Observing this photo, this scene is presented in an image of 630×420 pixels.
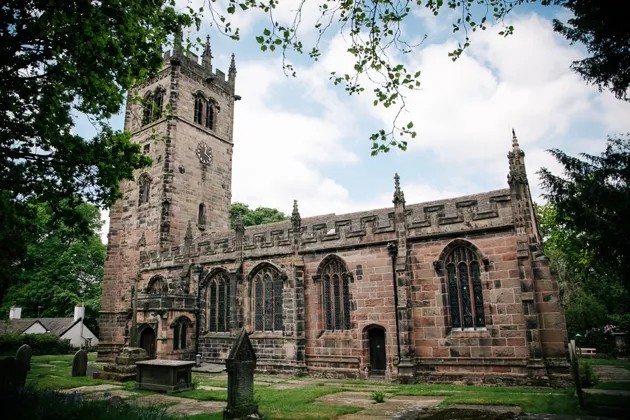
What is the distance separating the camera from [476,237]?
16750mm

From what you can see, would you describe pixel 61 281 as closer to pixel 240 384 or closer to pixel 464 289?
pixel 240 384

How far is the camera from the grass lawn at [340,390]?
10148 mm

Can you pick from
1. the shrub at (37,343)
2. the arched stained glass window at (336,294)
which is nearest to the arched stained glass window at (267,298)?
the arched stained glass window at (336,294)

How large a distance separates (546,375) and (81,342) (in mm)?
39858

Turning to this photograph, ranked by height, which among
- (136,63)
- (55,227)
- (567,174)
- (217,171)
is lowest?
(55,227)

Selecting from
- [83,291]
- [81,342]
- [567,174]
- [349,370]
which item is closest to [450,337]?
[349,370]

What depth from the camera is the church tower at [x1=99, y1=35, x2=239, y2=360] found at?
2834cm

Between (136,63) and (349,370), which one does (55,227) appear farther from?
(349,370)

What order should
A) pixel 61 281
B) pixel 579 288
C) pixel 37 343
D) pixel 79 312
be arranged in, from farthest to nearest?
pixel 61 281 < pixel 79 312 < pixel 37 343 < pixel 579 288

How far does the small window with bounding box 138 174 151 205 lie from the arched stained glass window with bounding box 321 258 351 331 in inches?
624

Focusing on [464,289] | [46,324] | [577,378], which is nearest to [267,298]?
[464,289]

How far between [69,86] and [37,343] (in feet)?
103

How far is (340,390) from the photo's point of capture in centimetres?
1430

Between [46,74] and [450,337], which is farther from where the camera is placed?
[450,337]
